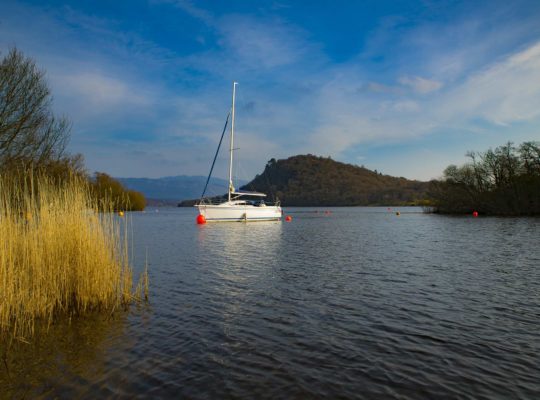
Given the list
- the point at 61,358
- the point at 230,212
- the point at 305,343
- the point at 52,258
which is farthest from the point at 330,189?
the point at 61,358

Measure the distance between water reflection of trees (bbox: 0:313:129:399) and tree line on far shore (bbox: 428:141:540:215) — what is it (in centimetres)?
6844

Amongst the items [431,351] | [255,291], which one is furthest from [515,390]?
[255,291]

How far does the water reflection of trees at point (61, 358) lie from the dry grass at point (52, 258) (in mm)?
318

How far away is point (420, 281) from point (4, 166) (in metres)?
17.9

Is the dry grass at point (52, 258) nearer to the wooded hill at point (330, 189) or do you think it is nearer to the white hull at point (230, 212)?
the white hull at point (230, 212)

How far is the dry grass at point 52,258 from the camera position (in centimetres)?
687

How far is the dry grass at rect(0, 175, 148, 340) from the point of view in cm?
687

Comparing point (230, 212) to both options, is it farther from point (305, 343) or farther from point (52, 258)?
point (305, 343)

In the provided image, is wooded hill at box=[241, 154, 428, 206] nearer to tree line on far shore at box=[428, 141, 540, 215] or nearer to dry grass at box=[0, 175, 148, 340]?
tree line on far shore at box=[428, 141, 540, 215]

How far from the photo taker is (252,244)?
25.9m

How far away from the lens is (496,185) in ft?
210

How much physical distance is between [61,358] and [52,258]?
7.74 feet

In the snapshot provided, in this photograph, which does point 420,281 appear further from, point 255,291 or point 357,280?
point 255,291

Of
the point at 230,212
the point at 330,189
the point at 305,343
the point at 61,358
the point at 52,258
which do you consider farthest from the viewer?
the point at 330,189
